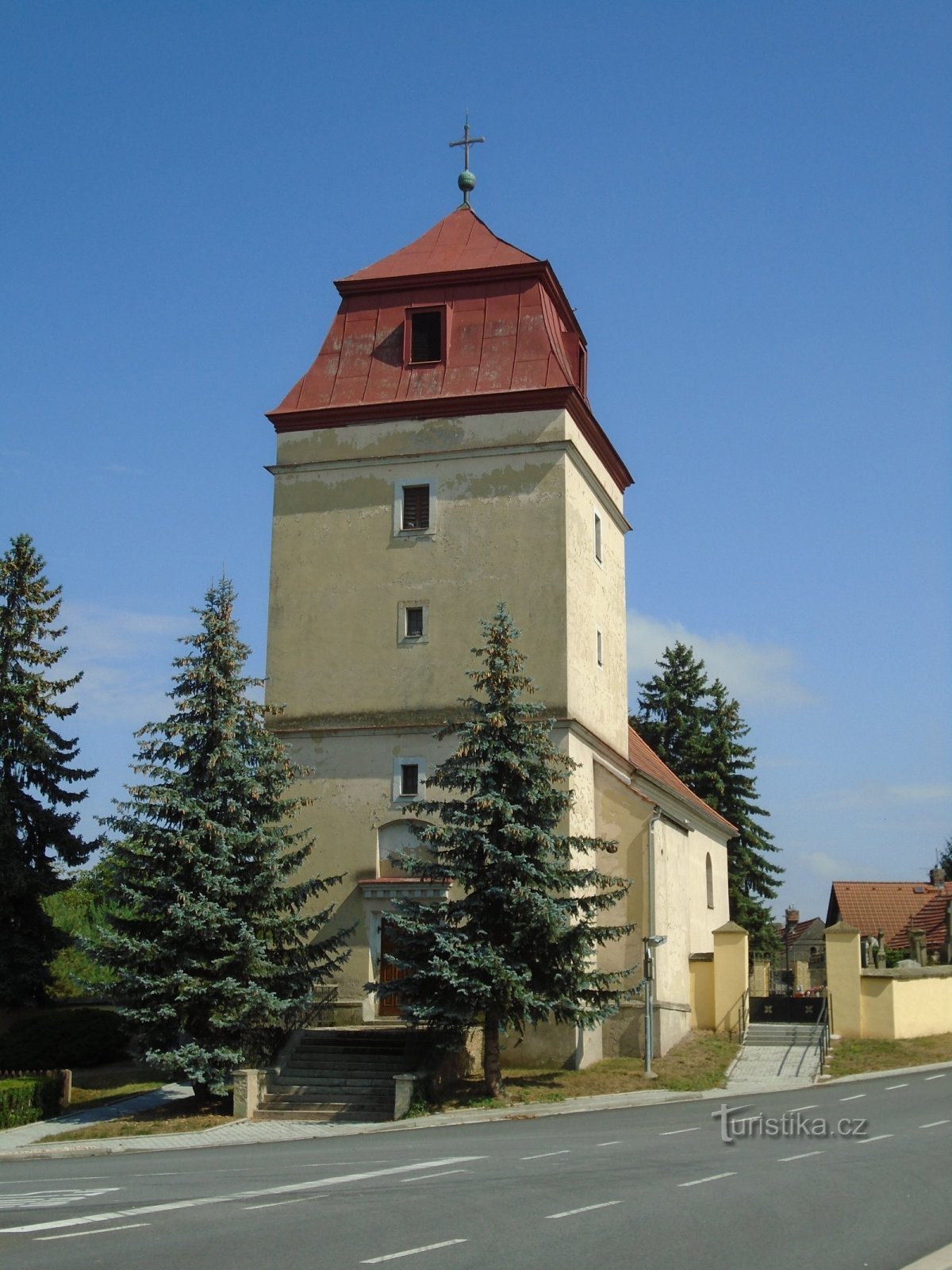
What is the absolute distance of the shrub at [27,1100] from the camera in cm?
2262

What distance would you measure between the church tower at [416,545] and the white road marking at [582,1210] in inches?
568

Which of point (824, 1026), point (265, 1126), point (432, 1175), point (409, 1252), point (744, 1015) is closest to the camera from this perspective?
point (409, 1252)

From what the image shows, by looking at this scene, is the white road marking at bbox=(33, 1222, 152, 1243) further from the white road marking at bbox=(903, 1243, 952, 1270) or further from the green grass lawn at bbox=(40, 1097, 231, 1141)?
the green grass lawn at bbox=(40, 1097, 231, 1141)

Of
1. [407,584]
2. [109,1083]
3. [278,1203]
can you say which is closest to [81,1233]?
[278,1203]

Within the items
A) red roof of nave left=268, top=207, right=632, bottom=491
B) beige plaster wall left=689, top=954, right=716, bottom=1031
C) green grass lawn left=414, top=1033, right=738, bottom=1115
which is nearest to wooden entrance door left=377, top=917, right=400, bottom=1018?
green grass lawn left=414, top=1033, right=738, bottom=1115

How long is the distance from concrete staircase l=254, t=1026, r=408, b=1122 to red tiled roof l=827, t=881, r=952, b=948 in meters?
39.5

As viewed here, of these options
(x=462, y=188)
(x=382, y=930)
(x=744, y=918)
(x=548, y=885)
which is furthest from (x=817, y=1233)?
(x=744, y=918)

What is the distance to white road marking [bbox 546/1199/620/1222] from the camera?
1123 centimetres

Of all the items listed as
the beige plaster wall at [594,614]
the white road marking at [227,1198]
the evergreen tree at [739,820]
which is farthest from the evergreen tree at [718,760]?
the white road marking at [227,1198]

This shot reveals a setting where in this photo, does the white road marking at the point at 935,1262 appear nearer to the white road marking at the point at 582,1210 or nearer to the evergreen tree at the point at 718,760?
the white road marking at the point at 582,1210

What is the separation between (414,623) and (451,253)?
8.61 meters

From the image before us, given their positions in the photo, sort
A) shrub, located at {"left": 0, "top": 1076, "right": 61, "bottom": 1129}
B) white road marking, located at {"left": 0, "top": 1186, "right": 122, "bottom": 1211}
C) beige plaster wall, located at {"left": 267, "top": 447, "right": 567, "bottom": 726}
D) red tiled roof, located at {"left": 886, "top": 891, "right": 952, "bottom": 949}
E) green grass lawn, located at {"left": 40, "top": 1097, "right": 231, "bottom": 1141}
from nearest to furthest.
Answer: white road marking, located at {"left": 0, "top": 1186, "right": 122, "bottom": 1211}
green grass lawn, located at {"left": 40, "top": 1097, "right": 231, "bottom": 1141}
shrub, located at {"left": 0, "top": 1076, "right": 61, "bottom": 1129}
beige plaster wall, located at {"left": 267, "top": 447, "right": 567, "bottom": 726}
red tiled roof, located at {"left": 886, "top": 891, "right": 952, "bottom": 949}

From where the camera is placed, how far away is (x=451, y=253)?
30422 mm

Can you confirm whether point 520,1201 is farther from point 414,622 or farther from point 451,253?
point 451,253
